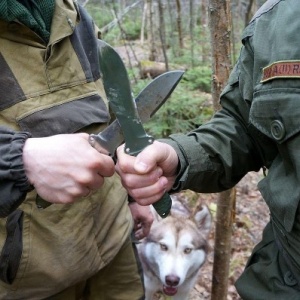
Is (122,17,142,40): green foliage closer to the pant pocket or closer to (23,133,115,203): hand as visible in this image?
the pant pocket

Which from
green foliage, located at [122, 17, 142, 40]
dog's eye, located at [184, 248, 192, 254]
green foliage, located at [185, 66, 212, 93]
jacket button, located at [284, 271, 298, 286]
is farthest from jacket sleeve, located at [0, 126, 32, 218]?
green foliage, located at [122, 17, 142, 40]

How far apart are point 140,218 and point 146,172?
153 cm

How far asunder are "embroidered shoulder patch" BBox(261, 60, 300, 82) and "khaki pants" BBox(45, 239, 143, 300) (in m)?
1.38

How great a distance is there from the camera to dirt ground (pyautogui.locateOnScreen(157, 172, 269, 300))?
4675mm

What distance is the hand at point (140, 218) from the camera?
2840 millimetres

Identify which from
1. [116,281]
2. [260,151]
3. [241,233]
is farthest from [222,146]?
[241,233]

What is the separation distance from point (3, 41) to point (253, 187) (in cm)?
507

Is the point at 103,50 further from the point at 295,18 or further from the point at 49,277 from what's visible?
the point at 49,277

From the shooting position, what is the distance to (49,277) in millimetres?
2031

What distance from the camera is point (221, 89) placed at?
294 centimetres

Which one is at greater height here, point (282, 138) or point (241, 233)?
point (282, 138)

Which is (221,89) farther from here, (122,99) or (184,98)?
(184,98)

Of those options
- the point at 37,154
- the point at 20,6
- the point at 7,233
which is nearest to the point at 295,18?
→ the point at 37,154

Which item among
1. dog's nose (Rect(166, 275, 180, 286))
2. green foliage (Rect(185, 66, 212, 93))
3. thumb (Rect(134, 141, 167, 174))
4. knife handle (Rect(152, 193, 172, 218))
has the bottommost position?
green foliage (Rect(185, 66, 212, 93))
